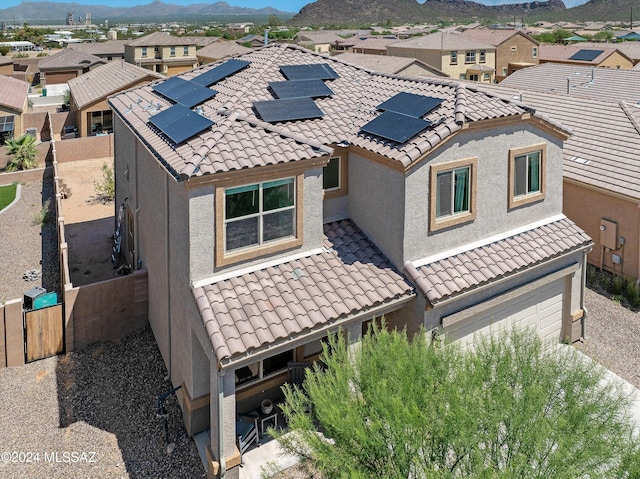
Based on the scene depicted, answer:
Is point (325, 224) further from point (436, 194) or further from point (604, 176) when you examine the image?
point (604, 176)

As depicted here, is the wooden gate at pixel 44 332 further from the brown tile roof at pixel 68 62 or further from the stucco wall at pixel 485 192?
the brown tile roof at pixel 68 62

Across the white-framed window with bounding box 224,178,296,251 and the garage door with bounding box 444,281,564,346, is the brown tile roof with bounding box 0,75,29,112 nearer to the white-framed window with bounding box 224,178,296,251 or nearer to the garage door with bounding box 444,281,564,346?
the white-framed window with bounding box 224,178,296,251

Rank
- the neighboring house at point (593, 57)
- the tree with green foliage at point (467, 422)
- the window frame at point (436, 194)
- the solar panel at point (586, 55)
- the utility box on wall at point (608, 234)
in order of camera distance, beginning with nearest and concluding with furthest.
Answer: the tree with green foliage at point (467, 422) → the window frame at point (436, 194) → the utility box on wall at point (608, 234) → the neighboring house at point (593, 57) → the solar panel at point (586, 55)

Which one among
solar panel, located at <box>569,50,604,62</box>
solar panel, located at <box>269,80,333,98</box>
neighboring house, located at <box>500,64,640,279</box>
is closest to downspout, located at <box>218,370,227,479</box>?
solar panel, located at <box>269,80,333,98</box>

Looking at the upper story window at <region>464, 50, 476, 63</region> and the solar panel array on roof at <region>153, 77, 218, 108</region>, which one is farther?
the upper story window at <region>464, 50, 476, 63</region>

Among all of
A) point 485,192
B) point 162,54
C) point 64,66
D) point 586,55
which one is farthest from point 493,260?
point 162,54

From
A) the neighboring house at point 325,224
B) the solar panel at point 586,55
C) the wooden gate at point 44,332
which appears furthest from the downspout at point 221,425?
the solar panel at point 586,55
